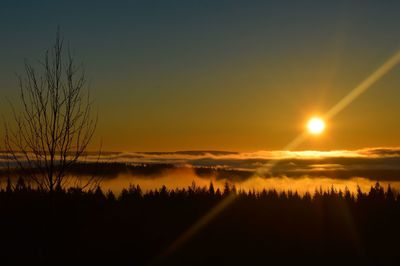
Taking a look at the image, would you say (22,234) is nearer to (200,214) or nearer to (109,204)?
(109,204)

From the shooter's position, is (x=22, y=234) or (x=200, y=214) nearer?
(x=22, y=234)

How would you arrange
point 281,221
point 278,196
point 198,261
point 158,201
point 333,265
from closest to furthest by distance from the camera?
point 198,261 → point 333,265 → point 281,221 → point 158,201 → point 278,196

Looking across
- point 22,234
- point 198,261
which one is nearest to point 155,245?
point 198,261

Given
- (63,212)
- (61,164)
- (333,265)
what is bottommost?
(333,265)

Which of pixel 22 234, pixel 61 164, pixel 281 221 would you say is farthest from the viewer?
pixel 281 221

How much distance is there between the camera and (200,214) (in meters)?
105

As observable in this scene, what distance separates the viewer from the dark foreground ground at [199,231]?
3133 cm

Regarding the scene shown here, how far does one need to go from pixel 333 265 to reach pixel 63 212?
37.8 meters

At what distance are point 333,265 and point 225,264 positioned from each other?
12282mm

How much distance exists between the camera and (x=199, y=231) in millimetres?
83000

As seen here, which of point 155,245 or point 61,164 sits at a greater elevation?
point 61,164

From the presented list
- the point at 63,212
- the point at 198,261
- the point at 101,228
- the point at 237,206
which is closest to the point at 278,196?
the point at 237,206

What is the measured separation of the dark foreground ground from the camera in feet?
103

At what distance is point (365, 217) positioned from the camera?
10994 cm
